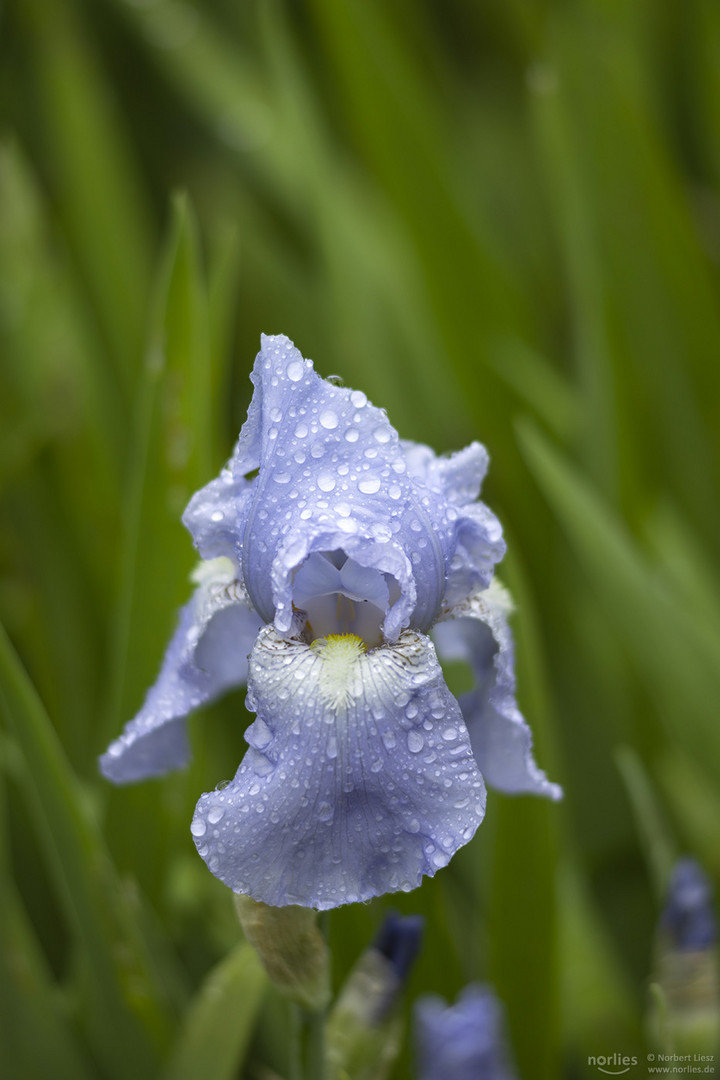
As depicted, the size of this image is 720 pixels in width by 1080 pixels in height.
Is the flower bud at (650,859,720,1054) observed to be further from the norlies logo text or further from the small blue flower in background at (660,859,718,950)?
the norlies logo text

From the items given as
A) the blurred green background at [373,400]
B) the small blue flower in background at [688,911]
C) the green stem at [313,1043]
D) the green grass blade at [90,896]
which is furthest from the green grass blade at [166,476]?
the small blue flower in background at [688,911]

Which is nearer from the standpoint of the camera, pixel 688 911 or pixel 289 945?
pixel 289 945

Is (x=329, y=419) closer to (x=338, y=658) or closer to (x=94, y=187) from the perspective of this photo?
(x=338, y=658)

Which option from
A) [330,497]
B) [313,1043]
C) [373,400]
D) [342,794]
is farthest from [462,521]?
[373,400]

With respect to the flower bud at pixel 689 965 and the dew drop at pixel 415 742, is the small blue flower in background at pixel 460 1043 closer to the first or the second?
the flower bud at pixel 689 965

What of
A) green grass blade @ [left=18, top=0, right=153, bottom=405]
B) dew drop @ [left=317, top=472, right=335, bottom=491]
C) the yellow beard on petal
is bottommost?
the yellow beard on petal

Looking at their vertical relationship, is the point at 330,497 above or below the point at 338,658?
above

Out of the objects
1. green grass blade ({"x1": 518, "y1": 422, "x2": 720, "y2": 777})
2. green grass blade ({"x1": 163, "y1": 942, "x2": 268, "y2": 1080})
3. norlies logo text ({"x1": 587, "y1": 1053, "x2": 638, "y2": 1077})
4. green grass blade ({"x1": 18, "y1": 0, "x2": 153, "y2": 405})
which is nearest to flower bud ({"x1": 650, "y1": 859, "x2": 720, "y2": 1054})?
norlies logo text ({"x1": 587, "y1": 1053, "x2": 638, "y2": 1077})
